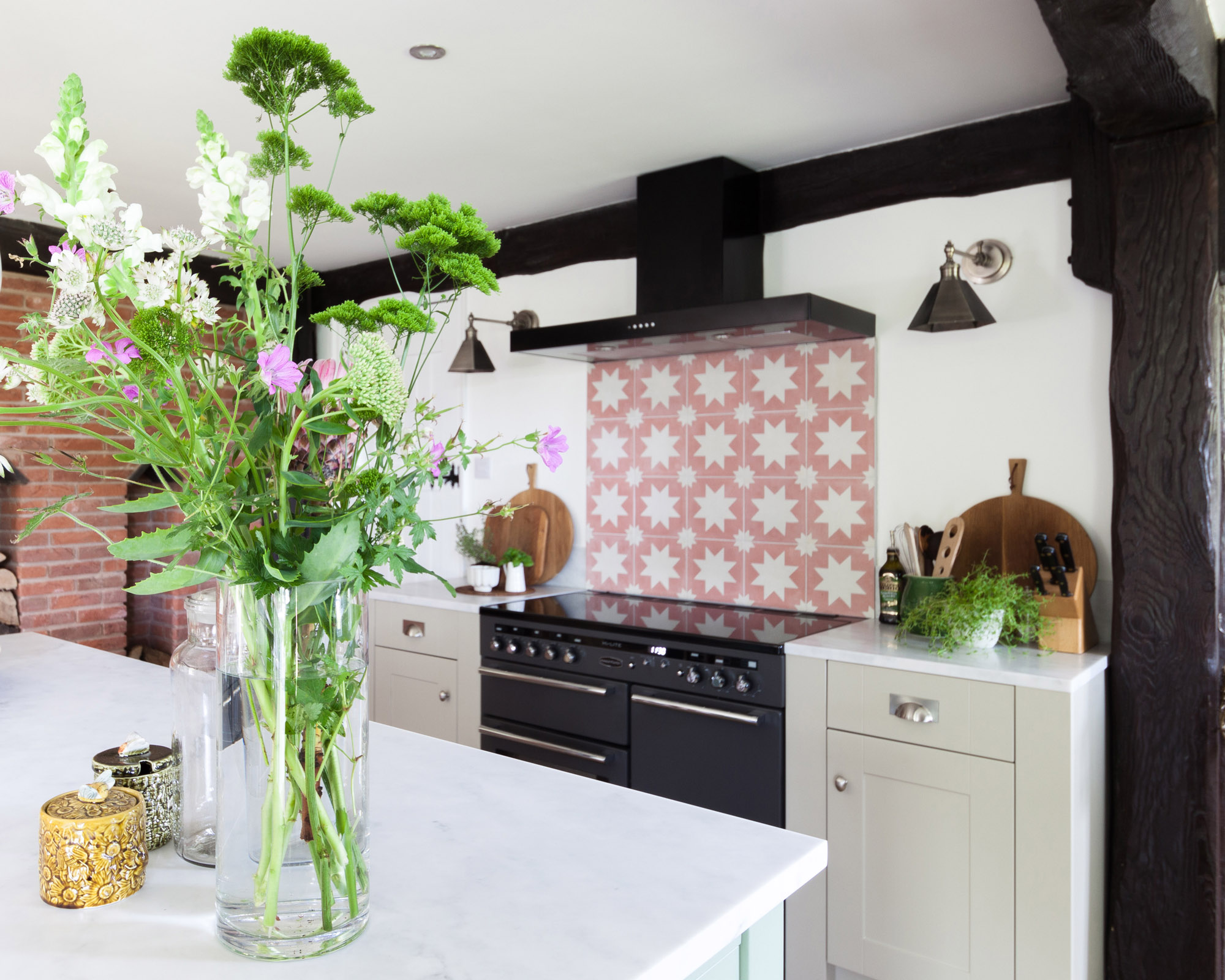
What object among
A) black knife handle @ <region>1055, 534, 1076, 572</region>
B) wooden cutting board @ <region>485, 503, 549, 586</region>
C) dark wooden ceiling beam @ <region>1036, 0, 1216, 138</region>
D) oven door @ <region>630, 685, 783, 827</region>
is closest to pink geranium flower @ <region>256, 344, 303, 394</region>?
dark wooden ceiling beam @ <region>1036, 0, 1216, 138</region>

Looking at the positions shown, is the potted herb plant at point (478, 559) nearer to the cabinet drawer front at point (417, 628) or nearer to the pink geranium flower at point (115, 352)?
the cabinet drawer front at point (417, 628)

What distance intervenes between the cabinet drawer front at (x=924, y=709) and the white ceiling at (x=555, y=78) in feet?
5.12

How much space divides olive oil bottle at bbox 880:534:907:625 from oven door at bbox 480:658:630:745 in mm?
820

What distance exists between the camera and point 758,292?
127 inches

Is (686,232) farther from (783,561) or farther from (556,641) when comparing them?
(556,641)

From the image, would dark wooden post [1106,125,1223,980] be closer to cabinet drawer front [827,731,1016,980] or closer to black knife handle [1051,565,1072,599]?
black knife handle [1051,565,1072,599]

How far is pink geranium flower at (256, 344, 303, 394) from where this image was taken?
73cm

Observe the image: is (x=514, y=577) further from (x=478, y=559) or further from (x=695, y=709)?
(x=695, y=709)

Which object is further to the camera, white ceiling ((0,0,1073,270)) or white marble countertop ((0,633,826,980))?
white ceiling ((0,0,1073,270))

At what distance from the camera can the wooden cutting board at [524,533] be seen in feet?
12.5

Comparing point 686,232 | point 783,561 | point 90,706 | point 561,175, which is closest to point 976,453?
point 783,561

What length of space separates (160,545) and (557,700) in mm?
2222

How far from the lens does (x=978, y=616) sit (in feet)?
7.68

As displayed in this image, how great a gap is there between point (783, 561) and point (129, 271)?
265cm
